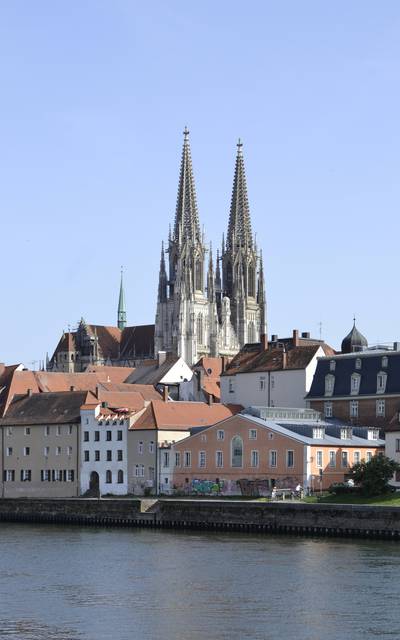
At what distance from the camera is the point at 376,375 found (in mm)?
106438

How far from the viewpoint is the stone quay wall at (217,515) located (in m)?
79.2

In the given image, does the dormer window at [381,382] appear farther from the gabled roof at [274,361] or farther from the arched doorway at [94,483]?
the arched doorway at [94,483]

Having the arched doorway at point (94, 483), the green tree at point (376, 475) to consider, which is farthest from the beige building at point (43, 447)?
the green tree at point (376, 475)

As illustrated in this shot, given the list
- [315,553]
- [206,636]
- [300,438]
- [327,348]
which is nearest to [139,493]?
[300,438]

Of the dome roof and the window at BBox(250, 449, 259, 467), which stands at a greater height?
the dome roof

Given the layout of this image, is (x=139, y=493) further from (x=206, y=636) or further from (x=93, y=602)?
(x=206, y=636)

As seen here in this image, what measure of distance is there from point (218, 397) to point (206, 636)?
77.5 m

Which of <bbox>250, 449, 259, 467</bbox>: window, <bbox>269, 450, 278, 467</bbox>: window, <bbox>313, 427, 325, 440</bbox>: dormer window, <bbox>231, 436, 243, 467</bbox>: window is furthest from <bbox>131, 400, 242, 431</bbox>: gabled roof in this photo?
<bbox>313, 427, 325, 440</bbox>: dormer window

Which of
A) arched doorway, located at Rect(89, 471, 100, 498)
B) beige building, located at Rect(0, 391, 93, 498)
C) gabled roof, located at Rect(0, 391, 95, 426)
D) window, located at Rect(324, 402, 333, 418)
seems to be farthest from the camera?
gabled roof, located at Rect(0, 391, 95, 426)

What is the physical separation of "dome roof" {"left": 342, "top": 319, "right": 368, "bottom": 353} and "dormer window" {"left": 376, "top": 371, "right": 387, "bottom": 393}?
1512 cm

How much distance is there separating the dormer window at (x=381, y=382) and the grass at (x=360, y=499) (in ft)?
57.5

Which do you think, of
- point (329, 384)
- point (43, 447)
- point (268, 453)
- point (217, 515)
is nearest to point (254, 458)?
point (268, 453)

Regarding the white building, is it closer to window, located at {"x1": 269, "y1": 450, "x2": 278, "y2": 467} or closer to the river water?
window, located at {"x1": 269, "y1": 450, "x2": 278, "y2": 467}

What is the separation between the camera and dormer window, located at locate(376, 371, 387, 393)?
10562 centimetres
